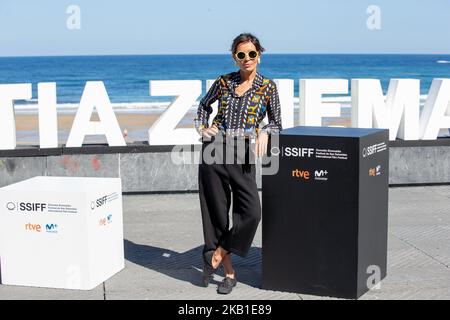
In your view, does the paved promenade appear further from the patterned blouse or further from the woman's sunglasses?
the woman's sunglasses

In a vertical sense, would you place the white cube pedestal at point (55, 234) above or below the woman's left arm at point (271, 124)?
below

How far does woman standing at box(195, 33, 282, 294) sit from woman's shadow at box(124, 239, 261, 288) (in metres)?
0.46

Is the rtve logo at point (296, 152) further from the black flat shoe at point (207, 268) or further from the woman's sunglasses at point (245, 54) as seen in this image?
the black flat shoe at point (207, 268)

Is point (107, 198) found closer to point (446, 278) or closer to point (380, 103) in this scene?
point (446, 278)

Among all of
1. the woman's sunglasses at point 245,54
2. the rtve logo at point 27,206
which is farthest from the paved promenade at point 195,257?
the woman's sunglasses at point 245,54

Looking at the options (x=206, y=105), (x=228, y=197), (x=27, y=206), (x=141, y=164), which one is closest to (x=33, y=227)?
(x=27, y=206)

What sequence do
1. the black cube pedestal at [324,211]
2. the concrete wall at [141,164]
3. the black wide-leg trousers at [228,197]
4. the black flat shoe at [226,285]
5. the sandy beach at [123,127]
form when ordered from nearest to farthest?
the black cube pedestal at [324,211], the black wide-leg trousers at [228,197], the black flat shoe at [226,285], the concrete wall at [141,164], the sandy beach at [123,127]

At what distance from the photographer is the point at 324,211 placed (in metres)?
5.57

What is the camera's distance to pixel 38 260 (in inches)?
240

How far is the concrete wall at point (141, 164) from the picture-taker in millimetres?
9703

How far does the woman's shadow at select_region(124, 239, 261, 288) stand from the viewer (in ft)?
21.0

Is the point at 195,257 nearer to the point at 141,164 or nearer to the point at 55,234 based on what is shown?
the point at 55,234

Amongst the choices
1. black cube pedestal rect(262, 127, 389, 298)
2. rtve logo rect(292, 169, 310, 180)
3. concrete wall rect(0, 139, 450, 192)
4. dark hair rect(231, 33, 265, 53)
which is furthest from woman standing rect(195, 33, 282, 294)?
concrete wall rect(0, 139, 450, 192)

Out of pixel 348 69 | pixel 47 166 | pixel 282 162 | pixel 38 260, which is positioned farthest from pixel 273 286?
pixel 348 69
